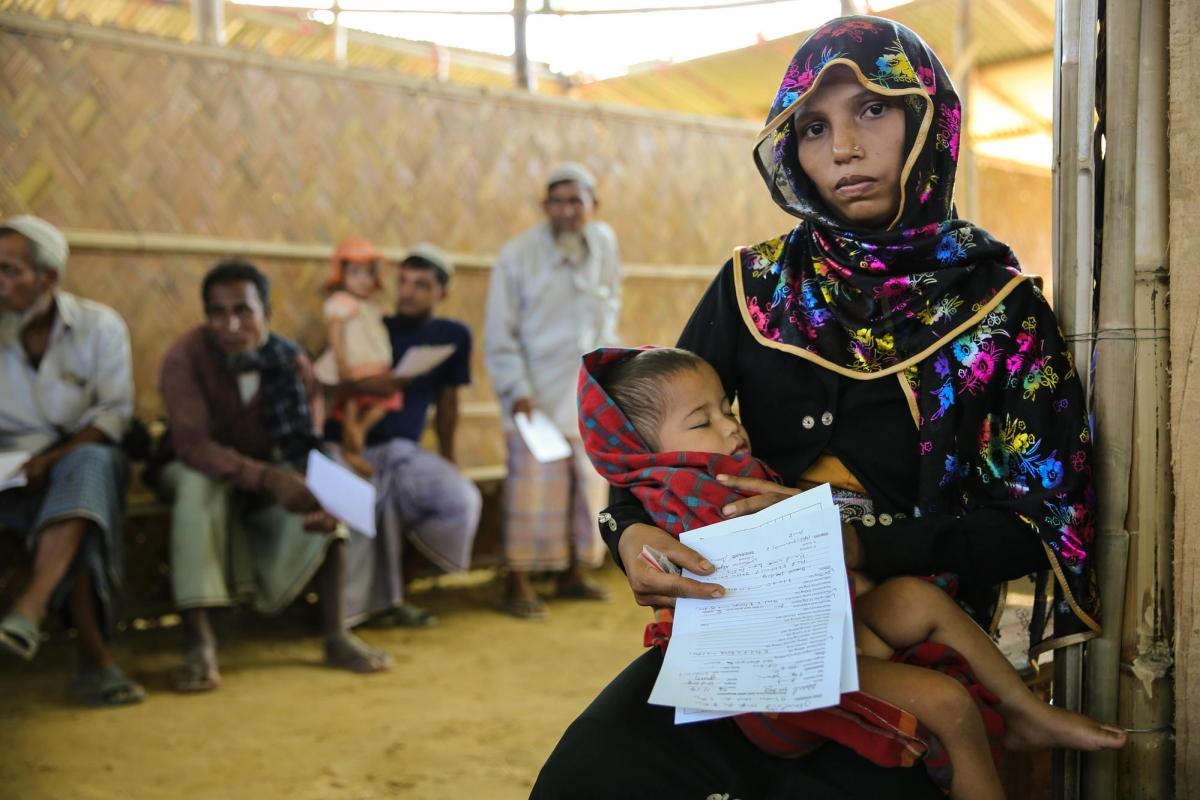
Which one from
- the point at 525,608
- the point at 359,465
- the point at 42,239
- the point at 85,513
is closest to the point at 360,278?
the point at 359,465

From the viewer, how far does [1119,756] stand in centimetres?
162

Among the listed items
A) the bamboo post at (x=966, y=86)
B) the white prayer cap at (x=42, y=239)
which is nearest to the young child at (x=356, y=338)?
the white prayer cap at (x=42, y=239)

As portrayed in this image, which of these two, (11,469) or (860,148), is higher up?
(860,148)

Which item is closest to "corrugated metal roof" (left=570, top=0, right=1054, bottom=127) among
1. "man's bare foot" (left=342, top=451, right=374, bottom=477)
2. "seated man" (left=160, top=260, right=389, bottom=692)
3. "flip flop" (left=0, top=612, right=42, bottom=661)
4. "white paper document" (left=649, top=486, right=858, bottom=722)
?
"man's bare foot" (left=342, top=451, right=374, bottom=477)

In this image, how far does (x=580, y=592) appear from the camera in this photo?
207 inches

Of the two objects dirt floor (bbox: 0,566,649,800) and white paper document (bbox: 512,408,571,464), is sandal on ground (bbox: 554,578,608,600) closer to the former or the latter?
dirt floor (bbox: 0,566,649,800)

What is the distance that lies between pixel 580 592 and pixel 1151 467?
3893 millimetres

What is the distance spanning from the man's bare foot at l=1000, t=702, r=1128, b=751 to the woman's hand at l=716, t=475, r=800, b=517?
43 cm

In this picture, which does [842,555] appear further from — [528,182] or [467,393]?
[528,182]

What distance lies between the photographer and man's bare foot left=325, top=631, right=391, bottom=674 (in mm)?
3943

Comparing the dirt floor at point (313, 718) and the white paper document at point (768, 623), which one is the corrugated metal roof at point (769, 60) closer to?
the dirt floor at point (313, 718)

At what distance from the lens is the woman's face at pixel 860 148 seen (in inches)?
63.9

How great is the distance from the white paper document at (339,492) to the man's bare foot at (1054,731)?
2820 millimetres

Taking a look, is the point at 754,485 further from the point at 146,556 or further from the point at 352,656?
the point at 146,556
